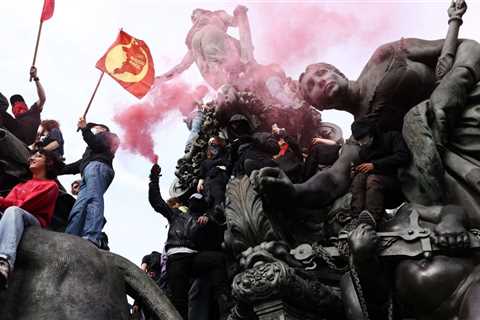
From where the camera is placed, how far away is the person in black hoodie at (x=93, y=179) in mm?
8430

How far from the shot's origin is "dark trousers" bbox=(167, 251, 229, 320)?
884 cm

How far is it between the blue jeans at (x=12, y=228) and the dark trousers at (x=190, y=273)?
286cm

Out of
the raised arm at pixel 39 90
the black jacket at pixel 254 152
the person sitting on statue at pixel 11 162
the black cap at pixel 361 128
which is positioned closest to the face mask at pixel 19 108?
the raised arm at pixel 39 90

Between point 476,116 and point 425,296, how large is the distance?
1652 mm

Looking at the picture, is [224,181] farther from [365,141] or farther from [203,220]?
[365,141]

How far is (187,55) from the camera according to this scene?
557 inches

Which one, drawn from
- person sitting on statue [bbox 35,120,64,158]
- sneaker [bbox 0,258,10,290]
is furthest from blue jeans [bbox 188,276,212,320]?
sneaker [bbox 0,258,10,290]

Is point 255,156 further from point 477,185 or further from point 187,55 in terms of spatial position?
point 187,55

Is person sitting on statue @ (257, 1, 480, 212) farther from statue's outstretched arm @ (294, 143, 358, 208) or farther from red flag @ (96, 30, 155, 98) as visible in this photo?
red flag @ (96, 30, 155, 98)

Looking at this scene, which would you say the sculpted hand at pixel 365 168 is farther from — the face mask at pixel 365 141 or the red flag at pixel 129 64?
the red flag at pixel 129 64

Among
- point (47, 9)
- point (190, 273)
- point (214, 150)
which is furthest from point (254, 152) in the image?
point (47, 9)

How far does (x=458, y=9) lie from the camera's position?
7438 millimetres

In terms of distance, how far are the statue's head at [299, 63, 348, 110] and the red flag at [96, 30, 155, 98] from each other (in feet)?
19.4

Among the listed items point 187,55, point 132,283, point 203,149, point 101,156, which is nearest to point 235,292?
point 132,283
